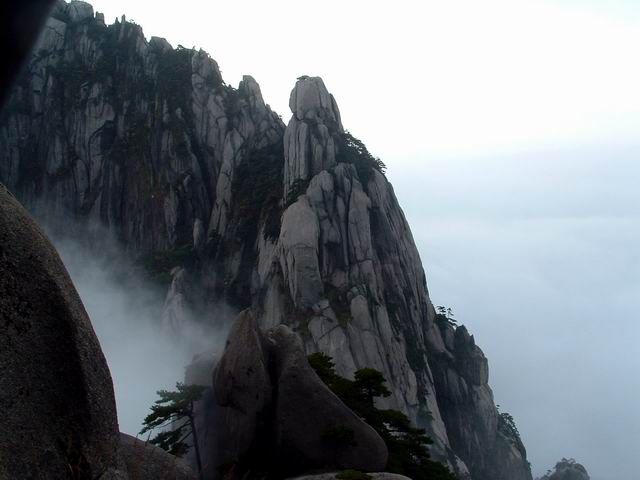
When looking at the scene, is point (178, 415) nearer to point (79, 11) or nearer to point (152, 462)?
point (152, 462)

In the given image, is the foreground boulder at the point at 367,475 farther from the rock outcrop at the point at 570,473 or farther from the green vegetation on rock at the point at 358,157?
the rock outcrop at the point at 570,473

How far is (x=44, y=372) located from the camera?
10344mm

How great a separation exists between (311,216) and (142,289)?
24505 mm

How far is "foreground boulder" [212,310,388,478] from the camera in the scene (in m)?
24.2

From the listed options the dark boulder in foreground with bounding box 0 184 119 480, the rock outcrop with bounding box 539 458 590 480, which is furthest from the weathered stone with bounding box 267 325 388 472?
the rock outcrop with bounding box 539 458 590 480

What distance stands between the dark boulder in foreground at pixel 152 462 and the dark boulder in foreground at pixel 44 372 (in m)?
6.18

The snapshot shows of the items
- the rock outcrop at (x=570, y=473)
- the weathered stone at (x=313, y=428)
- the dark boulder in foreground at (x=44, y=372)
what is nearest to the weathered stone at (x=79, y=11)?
the weathered stone at (x=313, y=428)

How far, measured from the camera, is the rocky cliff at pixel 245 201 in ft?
191

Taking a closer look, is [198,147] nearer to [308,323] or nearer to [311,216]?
[311,216]

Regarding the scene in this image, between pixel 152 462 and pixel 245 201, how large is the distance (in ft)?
182

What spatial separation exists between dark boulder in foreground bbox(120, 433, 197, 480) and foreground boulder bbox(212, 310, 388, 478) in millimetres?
4760

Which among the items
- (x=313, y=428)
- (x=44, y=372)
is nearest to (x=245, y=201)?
(x=313, y=428)

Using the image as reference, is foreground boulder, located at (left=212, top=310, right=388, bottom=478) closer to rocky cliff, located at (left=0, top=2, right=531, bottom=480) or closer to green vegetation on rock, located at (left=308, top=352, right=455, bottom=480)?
green vegetation on rock, located at (left=308, top=352, right=455, bottom=480)

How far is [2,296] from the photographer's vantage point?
10.0m
